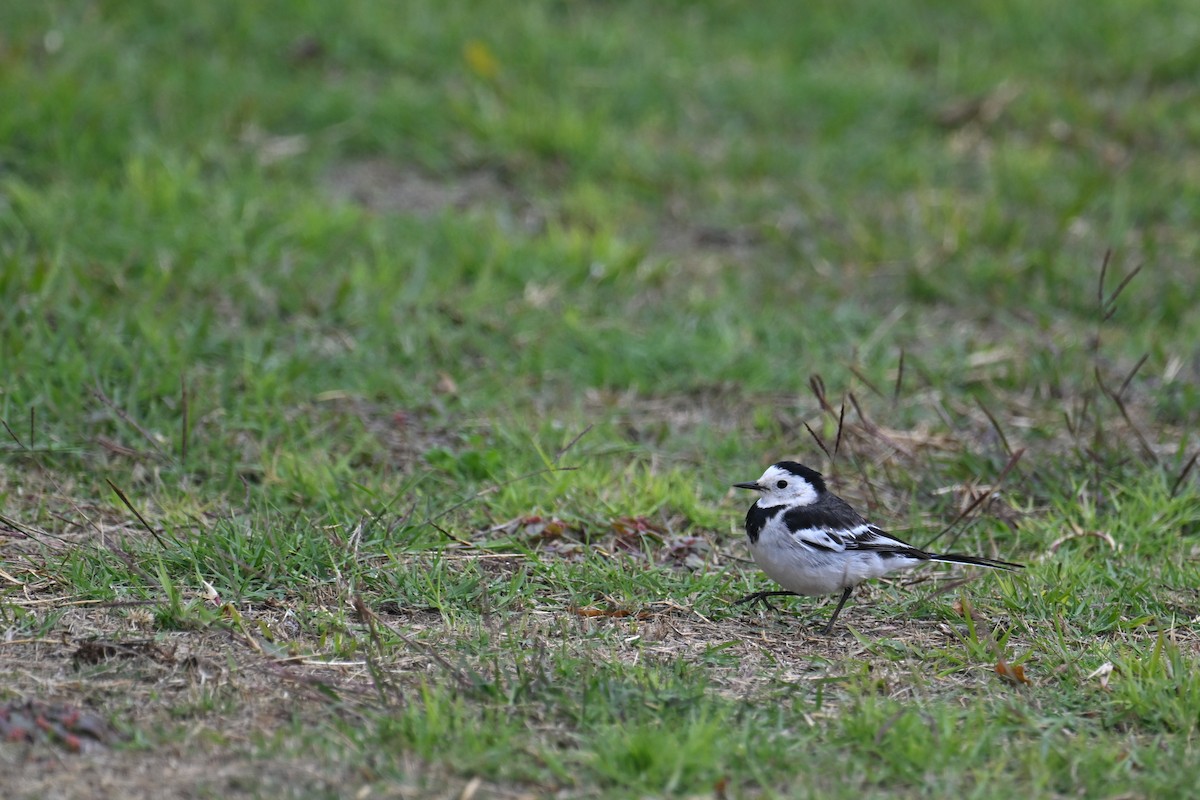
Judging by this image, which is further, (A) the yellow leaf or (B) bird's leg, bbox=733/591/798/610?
(A) the yellow leaf

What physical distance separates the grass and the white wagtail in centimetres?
18

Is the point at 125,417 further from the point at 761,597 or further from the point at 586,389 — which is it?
the point at 761,597

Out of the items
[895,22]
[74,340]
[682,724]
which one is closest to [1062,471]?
Result: [682,724]

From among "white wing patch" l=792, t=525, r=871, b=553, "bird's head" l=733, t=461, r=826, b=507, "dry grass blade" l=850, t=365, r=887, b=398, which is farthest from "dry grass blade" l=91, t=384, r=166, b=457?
"dry grass blade" l=850, t=365, r=887, b=398

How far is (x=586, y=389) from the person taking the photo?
21.0 ft

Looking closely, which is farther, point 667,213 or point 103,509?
point 667,213

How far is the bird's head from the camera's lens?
4.74 metres

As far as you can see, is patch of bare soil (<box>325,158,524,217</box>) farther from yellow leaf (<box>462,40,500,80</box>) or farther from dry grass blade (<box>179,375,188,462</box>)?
dry grass blade (<box>179,375,188,462</box>)

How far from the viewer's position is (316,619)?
14.0 ft

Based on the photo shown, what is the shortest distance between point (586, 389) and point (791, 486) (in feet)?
5.96

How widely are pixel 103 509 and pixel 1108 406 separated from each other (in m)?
4.31

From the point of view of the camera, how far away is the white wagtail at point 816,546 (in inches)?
176

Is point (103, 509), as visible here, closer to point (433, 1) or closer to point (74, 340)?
point (74, 340)

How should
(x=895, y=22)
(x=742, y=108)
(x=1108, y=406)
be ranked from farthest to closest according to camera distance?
(x=895, y=22) < (x=742, y=108) < (x=1108, y=406)
